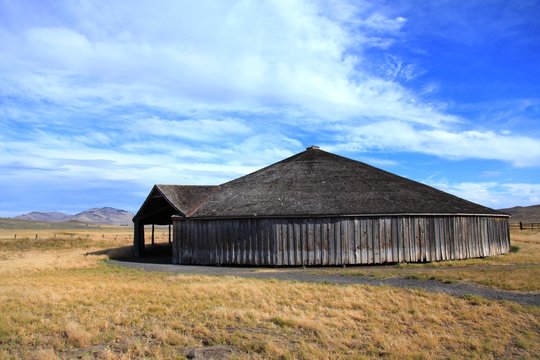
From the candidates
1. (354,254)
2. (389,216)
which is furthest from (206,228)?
(389,216)

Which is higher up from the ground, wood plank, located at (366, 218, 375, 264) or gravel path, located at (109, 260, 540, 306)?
wood plank, located at (366, 218, 375, 264)

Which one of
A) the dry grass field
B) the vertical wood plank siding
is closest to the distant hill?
the vertical wood plank siding

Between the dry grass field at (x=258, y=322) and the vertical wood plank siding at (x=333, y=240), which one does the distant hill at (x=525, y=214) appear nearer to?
the vertical wood plank siding at (x=333, y=240)

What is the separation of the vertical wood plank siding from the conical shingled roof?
0.56 m

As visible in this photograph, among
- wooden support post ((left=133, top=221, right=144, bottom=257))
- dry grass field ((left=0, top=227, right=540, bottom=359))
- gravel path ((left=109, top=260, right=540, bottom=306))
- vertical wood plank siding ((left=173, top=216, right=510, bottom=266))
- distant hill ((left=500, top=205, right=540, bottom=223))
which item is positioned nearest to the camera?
dry grass field ((left=0, top=227, right=540, bottom=359))

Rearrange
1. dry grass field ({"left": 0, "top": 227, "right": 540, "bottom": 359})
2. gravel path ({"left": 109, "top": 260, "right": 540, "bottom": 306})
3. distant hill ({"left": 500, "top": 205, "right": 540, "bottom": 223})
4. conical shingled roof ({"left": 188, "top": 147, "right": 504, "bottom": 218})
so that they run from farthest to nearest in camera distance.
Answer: distant hill ({"left": 500, "top": 205, "right": 540, "bottom": 223}) → conical shingled roof ({"left": 188, "top": 147, "right": 504, "bottom": 218}) → gravel path ({"left": 109, "top": 260, "right": 540, "bottom": 306}) → dry grass field ({"left": 0, "top": 227, "right": 540, "bottom": 359})

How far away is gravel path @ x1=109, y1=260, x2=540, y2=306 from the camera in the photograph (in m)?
15.4

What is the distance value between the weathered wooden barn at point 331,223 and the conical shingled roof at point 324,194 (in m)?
0.06

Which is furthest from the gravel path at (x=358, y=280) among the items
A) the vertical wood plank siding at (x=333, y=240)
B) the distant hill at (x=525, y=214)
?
the distant hill at (x=525, y=214)

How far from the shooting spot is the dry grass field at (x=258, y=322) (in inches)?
398

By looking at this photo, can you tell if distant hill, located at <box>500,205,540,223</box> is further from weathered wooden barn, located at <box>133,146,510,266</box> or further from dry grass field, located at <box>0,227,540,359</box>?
dry grass field, located at <box>0,227,540,359</box>

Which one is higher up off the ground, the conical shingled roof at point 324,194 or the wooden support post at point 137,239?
the conical shingled roof at point 324,194

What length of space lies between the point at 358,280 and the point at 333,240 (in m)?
6.94

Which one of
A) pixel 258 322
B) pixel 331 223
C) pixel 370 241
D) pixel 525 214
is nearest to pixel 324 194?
pixel 331 223
